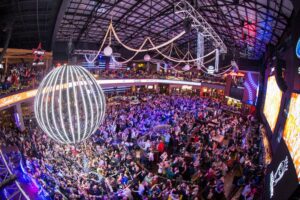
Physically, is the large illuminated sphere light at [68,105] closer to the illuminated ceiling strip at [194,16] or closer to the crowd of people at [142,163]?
the crowd of people at [142,163]

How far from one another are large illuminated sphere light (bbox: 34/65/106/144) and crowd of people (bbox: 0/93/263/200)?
3.72m

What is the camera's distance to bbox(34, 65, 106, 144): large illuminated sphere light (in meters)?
4.32

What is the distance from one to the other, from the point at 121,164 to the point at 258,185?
16.8 feet

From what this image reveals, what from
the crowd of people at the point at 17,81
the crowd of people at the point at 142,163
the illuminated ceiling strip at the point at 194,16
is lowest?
the crowd of people at the point at 142,163

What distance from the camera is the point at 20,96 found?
38.5 ft

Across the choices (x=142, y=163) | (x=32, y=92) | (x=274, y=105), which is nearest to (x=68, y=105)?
(x=142, y=163)

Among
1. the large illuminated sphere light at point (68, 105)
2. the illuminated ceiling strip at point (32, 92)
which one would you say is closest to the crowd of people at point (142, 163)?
the illuminated ceiling strip at point (32, 92)

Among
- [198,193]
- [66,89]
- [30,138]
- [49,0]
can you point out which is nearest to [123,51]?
[49,0]

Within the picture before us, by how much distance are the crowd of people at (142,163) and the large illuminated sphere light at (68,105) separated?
12.2ft

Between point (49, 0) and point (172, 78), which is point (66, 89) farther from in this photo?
point (172, 78)

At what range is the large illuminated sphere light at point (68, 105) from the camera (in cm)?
432

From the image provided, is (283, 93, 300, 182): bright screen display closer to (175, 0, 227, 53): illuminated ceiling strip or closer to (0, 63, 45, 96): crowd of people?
(175, 0, 227, 53): illuminated ceiling strip

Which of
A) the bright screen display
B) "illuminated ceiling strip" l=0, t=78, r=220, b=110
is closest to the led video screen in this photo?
the bright screen display

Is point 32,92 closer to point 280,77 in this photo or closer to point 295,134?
point 280,77
